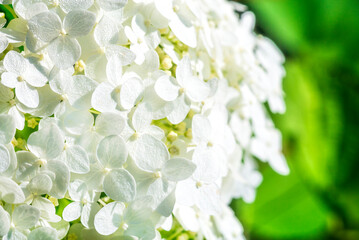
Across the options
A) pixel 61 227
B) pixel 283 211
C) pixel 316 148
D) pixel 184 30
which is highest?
pixel 184 30

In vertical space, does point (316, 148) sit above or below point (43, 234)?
below

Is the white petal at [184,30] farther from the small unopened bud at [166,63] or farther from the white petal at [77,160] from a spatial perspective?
the white petal at [77,160]

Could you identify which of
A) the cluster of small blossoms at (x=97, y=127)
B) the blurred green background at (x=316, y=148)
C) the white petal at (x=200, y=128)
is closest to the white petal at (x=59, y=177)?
the cluster of small blossoms at (x=97, y=127)

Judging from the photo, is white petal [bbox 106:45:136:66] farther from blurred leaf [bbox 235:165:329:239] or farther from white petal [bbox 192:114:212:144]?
blurred leaf [bbox 235:165:329:239]

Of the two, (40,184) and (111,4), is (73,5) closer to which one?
(111,4)

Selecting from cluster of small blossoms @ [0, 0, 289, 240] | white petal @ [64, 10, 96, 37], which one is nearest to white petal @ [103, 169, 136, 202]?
cluster of small blossoms @ [0, 0, 289, 240]

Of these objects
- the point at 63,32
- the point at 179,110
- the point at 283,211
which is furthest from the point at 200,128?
the point at 283,211
